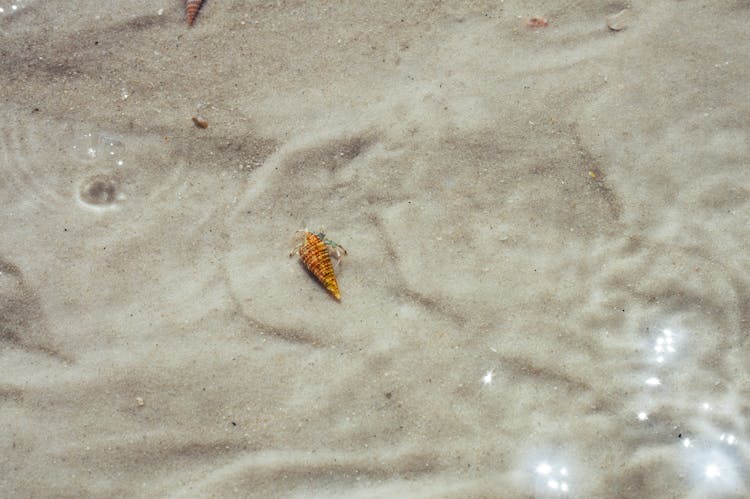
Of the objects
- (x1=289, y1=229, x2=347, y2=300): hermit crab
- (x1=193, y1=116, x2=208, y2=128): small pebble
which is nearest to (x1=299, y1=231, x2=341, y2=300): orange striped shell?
(x1=289, y1=229, x2=347, y2=300): hermit crab

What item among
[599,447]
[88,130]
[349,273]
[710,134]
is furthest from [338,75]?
[599,447]

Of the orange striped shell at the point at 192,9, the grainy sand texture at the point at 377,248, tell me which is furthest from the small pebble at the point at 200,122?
the orange striped shell at the point at 192,9

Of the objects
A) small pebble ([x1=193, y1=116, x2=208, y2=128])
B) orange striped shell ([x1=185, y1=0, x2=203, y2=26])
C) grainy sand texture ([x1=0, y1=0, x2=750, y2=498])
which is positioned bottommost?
grainy sand texture ([x1=0, y1=0, x2=750, y2=498])

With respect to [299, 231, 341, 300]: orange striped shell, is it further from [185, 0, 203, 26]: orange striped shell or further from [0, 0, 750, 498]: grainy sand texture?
[185, 0, 203, 26]: orange striped shell

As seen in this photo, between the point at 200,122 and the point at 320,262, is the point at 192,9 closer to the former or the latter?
the point at 200,122

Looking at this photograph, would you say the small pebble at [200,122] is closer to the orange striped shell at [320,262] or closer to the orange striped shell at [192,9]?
the orange striped shell at [192,9]

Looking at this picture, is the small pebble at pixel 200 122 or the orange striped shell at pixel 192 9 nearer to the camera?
the small pebble at pixel 200 122

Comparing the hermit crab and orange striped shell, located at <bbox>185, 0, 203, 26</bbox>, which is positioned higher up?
A: orange striped shell, located at <bbox>185, 0, 203, 26</bbox>
